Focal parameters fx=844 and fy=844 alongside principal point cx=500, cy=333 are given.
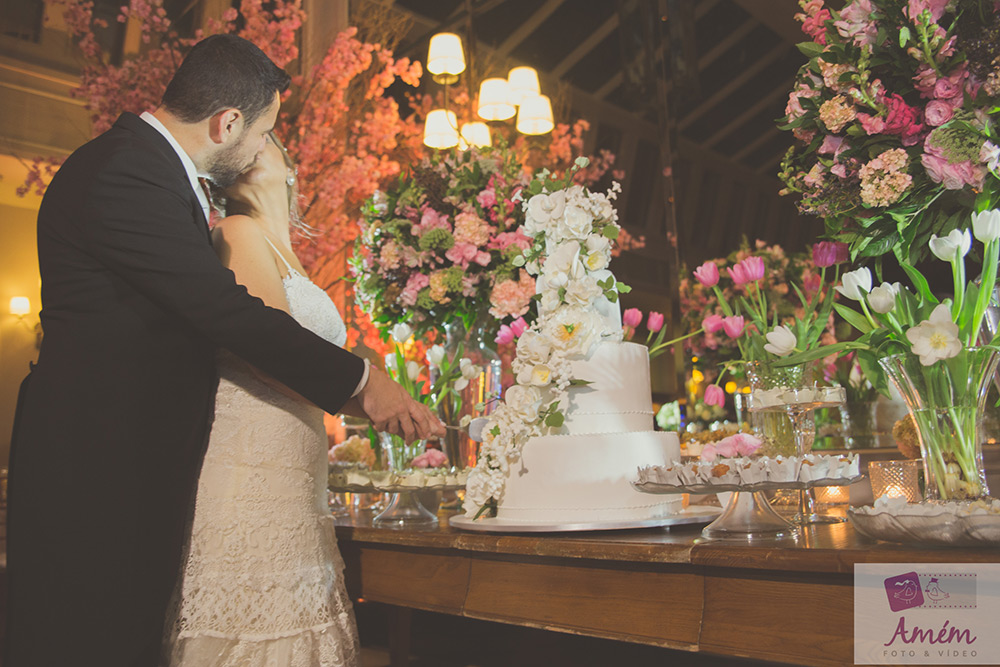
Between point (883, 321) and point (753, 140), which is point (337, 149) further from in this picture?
point (883, 321)

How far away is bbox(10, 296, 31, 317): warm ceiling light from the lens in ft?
10.7

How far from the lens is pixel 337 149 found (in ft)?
13.5

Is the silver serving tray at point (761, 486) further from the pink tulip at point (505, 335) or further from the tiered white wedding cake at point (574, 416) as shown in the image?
the pink tulip at point (505, 335)

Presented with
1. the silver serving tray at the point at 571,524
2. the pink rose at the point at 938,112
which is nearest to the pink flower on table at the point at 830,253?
the pink rose at the point at 938,112

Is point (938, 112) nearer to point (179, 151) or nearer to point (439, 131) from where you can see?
point (179, 151)

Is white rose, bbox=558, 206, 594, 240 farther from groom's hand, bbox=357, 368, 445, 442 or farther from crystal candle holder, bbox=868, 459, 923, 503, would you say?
crystal candle holder, bbox=868, 459, 923, 503

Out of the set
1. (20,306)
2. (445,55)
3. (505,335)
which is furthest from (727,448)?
(445,55)

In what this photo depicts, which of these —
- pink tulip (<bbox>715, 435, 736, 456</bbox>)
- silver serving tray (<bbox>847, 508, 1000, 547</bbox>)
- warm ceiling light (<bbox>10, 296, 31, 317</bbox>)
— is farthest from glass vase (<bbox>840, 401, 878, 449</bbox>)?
warm ceiling light (<bbox>10, 296, 31, 317</bbox>)

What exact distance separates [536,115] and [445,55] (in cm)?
60

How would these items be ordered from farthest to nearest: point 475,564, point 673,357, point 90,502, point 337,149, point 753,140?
point 337,149 → point 673,357 → point 753,140 → point 475,564 → point 90,502

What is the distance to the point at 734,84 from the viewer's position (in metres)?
3.56

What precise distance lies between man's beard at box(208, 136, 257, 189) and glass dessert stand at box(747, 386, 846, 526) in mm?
1171

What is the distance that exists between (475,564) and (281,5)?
11.2 feet

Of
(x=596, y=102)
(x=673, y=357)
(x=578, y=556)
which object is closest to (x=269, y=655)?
(x=578, y=556)
